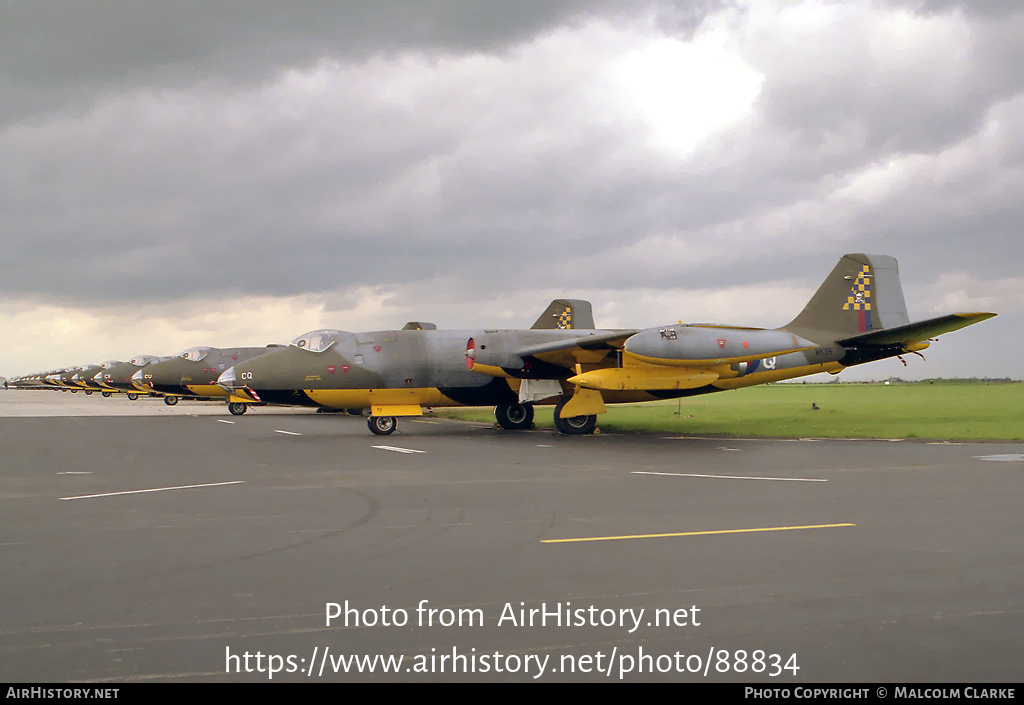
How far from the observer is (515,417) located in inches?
1148

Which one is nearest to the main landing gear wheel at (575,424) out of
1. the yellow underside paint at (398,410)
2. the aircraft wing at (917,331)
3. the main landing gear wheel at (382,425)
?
the yellow underside paint at (398,410)

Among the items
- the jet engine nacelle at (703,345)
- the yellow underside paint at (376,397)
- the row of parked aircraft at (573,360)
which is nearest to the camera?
the jet engine nacelle at (703,345)

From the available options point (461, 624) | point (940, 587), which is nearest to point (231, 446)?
point (461, 624)

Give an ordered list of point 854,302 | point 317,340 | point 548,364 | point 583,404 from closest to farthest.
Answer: point 317,340, point 583,404, point 548,364, point 854,302

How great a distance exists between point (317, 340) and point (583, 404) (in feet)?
30.7

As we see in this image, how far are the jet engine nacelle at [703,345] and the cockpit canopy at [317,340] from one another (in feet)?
33.2

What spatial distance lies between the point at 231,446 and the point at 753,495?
1578 cm

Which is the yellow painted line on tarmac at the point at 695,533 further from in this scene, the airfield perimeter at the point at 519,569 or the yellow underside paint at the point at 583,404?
the yellow underside paint at the point at 583,404

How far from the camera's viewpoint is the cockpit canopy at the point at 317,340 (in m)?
24.9

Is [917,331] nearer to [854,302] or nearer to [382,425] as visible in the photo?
[854,302]

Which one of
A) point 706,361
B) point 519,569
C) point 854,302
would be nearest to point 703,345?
point 706,361

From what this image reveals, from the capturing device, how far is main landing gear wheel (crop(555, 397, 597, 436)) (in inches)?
1011

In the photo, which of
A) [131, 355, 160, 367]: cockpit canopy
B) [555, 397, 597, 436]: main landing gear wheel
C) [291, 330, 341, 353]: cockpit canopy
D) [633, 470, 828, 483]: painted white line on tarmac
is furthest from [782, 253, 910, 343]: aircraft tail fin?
[131, 355, 160, 367]: cockpit canopy

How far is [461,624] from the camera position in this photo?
212 inches
